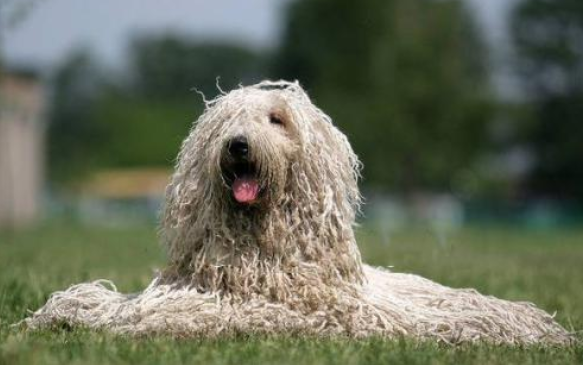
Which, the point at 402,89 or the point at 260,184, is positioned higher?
the point at 402,89

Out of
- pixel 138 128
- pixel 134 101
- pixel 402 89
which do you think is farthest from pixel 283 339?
pixel 134 101

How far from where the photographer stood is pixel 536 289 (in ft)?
37.2

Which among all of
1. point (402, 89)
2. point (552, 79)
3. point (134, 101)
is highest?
point (134, 101)

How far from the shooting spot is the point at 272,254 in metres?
7.25

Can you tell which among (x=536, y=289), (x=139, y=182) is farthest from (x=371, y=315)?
(x=139, y=182)

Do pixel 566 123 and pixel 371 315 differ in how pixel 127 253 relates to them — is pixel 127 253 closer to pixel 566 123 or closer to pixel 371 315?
pixel 371 315

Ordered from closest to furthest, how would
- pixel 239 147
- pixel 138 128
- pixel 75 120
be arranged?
pixel 239 147
pixel 75 120
pixel 138 128

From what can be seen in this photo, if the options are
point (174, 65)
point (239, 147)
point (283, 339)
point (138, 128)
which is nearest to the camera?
point (283, 339)

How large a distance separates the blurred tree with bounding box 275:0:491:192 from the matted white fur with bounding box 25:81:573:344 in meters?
37.1

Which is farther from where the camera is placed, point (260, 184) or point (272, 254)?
point (272, 254)

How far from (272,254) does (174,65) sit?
106 meters

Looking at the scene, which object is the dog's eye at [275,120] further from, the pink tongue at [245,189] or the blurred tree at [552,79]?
the blurred tree at [552,79]

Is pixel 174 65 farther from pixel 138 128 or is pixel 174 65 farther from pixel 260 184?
pixel 260 184

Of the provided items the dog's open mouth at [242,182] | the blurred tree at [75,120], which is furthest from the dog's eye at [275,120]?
the blurred tree at [75,120]
